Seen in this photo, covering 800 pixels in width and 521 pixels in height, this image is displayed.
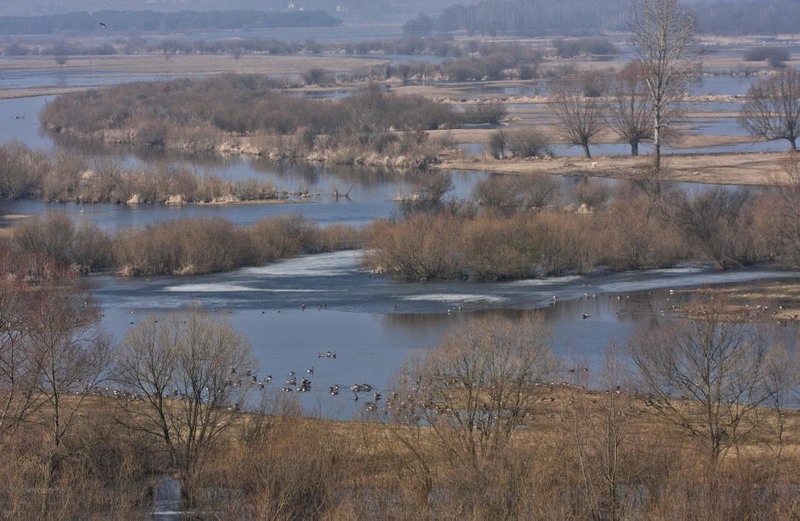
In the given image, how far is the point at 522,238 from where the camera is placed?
37.9m

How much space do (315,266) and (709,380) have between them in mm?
22604

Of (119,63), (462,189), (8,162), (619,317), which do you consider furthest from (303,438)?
(119,63)

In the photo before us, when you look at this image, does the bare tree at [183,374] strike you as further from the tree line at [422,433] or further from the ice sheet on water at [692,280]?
the ice sheet on water at [692,280]

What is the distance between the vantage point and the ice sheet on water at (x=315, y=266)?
39.7 meters

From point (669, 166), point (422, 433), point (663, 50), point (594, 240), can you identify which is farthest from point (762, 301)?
point (669, 166)

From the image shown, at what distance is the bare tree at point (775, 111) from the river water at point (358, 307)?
26.5 meters

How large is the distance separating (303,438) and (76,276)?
68.0 ft

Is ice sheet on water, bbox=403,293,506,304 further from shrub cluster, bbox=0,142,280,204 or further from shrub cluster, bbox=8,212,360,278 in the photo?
shrub cluster, bbox=0,142,280,204

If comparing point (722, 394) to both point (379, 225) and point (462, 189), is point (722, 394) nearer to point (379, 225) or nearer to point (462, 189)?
point (379, 225)

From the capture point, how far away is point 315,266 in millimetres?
40812

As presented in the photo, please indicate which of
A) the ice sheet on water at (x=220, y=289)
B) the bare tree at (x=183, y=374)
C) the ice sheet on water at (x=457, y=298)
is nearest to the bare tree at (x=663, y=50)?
the ice sheet on water at (x=457, y=298)

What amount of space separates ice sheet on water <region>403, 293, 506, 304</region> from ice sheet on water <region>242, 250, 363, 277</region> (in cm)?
473

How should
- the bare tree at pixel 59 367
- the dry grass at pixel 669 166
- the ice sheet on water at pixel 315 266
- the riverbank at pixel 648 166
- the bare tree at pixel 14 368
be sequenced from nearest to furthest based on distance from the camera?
the bare tree at pixel 59 367
the bare tree at pixel 14 368
the ice sheet on water at pixel 315 266
the riverbank at pixel 648 166
the dry grass at pixel 669 166

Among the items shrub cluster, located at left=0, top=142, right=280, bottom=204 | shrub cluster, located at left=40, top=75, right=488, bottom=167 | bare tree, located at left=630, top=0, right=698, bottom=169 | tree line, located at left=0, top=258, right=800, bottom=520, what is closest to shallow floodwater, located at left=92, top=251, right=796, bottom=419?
tree line, located at left=0, top=258, right=800, bottom=520
